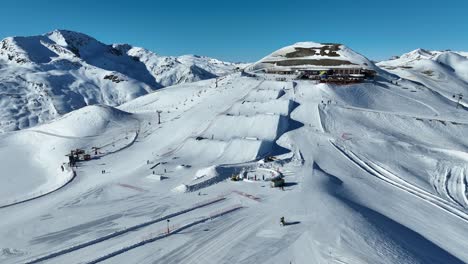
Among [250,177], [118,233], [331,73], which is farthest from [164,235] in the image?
[331,73]

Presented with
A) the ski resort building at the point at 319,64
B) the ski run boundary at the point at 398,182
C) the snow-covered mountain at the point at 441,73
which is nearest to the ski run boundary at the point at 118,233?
the ski run boundary at the point at 398,182

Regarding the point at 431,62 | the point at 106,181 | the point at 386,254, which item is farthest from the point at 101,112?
the point at 431,62

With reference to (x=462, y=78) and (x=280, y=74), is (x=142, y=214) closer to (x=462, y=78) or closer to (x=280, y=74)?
(x=280, y=74)

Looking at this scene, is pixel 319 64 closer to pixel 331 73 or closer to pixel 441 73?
pixel 331 73

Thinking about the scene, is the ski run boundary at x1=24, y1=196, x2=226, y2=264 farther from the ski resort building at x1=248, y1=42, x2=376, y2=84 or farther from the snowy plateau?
the ski resort building at x1=248, y1=42, x2=376, y2=84

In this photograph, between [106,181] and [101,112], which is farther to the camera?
[101,112]

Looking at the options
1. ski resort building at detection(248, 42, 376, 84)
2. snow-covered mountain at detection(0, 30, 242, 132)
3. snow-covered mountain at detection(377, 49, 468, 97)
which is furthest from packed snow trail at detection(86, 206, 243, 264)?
snow-covered mountain at detection(0, 30, 242, 132)
